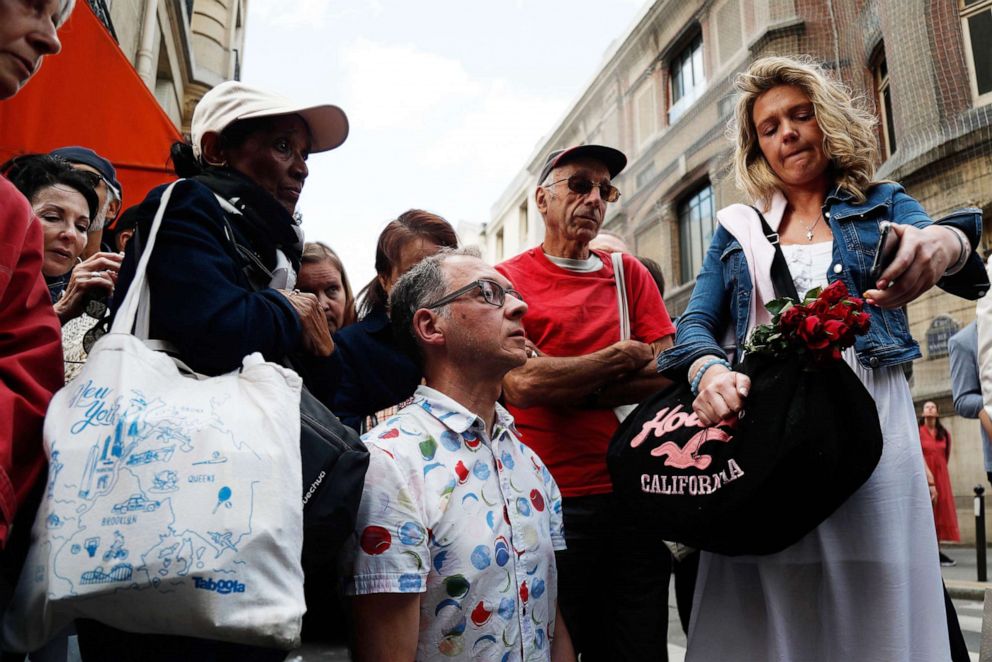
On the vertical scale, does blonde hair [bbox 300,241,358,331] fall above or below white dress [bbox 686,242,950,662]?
above

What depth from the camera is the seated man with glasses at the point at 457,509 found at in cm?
186

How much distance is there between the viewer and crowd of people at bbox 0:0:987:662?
1.67m

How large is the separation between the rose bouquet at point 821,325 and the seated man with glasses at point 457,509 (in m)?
0.81

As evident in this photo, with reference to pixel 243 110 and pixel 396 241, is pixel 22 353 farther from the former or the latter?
pixel 396 241

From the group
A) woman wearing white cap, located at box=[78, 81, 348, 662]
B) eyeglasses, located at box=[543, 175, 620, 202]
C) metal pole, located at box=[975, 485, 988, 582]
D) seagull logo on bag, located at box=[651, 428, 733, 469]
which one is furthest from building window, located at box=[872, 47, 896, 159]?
woman wearing white cap, located at box=[78, 81, 348, 662]

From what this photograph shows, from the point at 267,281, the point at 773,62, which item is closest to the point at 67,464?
the point at 267,281

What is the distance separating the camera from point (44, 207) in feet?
8.93

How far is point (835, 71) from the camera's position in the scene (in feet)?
45.0

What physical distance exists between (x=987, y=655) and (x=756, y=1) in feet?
50.7

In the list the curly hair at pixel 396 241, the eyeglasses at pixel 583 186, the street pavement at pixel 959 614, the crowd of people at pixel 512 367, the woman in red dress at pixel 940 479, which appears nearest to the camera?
the crowd of people at pixel 512 367

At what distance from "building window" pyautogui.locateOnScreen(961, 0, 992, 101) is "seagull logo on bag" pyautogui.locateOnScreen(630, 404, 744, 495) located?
1160 cm

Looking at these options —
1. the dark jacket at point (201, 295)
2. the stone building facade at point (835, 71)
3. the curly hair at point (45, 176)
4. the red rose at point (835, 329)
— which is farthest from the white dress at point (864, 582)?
the stone building facade at point (835, 71)

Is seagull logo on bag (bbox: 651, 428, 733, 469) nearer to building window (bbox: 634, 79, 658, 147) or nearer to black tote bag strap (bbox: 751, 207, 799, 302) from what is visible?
black tote bag strap (bbox: 751, 207, 799, 302)

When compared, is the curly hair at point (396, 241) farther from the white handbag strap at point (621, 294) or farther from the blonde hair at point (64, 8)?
the blonde hair at point (64, 8)
